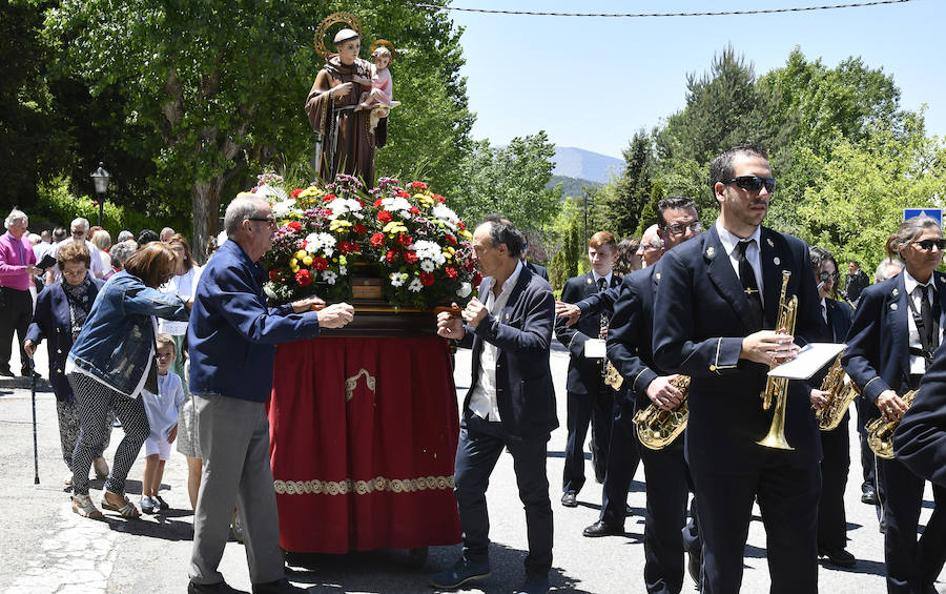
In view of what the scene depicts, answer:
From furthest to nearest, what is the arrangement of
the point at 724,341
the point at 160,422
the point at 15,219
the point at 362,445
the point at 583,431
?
the point at 15,219 < the point at 583,431 < the point at 160,422 < the point at 362,445 < the point at 724,341

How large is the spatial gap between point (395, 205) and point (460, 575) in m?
2.28

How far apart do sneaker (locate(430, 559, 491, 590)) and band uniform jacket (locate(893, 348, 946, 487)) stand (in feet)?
11.6

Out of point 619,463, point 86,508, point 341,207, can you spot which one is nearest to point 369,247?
point 341,207

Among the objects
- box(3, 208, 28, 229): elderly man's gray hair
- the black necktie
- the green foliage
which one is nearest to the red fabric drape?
the black necktie

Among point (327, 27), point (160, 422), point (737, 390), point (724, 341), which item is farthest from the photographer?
point (160, 422)

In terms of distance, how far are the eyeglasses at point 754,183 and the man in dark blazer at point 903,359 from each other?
2147 millimetres

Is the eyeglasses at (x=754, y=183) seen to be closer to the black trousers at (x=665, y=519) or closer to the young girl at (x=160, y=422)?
the black trousers at (x=665, y=519)

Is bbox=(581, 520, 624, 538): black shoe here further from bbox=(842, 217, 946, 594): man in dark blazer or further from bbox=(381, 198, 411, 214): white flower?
bbox=(381, 198, 411, 214): white flower

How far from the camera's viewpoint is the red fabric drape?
653cm

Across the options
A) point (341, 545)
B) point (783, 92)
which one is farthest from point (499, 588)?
point (783, 92)

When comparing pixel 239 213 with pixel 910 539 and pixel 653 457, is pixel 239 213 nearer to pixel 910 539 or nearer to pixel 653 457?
pixel 653 457

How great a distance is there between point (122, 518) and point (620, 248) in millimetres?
4337

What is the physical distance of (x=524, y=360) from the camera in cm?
612

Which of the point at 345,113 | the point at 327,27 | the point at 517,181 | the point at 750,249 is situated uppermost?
the point at 517,181
